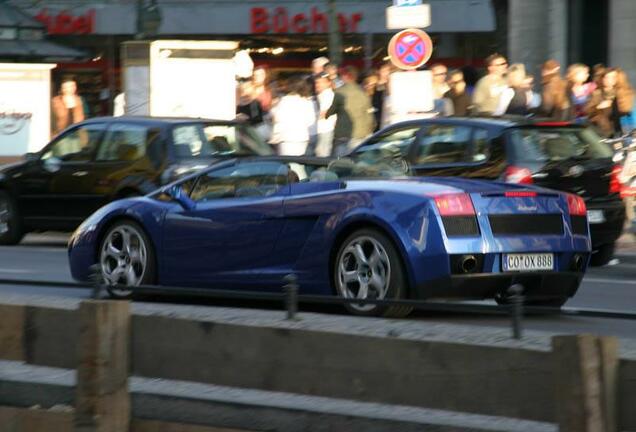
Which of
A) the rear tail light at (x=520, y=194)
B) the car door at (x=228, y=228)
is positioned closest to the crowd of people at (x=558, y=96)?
the car door at (x=228, y=228)

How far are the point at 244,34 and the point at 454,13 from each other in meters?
4.90

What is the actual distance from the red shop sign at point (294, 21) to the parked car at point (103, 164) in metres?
19.4

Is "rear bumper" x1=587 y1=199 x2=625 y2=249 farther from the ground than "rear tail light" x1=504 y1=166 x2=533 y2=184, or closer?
closer

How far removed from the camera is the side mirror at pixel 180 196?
12250 millimetres

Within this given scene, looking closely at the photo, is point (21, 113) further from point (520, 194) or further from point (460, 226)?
point (460, 226)

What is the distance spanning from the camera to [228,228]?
11.7m

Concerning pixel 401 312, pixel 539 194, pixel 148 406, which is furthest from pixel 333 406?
pixel 539 194

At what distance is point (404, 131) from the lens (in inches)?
632

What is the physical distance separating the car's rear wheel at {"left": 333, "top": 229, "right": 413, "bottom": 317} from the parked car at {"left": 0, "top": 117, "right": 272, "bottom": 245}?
256 inches

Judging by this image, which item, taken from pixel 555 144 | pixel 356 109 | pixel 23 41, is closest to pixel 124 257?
pixel 555 144

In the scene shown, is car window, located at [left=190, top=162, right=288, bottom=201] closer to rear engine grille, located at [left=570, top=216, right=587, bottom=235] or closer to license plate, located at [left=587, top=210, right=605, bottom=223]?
rear engine grille, located at [left=570, top=216, right=587, bottom=235]

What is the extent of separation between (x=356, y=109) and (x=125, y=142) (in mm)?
4094

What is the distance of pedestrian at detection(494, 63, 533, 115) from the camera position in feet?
64.7

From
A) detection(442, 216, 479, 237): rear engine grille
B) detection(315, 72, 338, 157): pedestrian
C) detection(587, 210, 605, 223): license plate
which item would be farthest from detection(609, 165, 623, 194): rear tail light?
detection(315, 72, 338, 157): pedestrian
